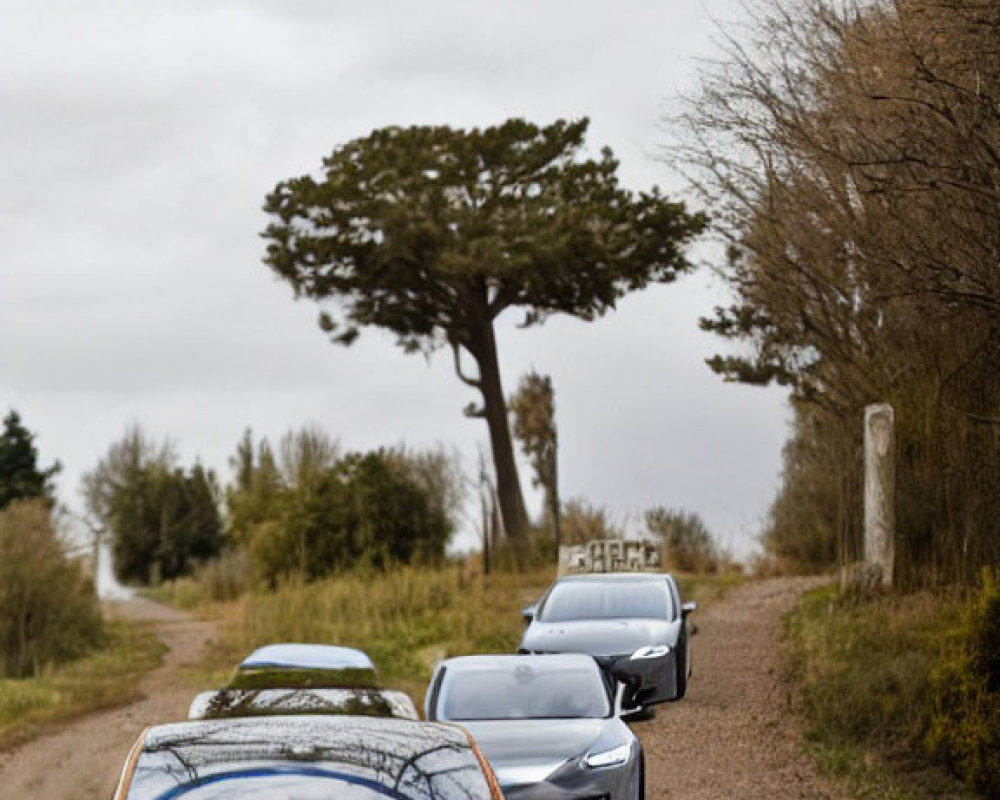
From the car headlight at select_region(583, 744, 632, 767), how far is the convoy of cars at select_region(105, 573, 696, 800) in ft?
0.04

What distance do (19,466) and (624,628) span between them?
53462mm

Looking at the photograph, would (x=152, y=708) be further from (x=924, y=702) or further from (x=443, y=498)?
(x=443, y=498)

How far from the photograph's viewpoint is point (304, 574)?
121ft

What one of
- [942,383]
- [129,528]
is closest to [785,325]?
[942,383]

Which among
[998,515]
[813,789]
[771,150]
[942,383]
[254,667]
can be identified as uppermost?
[771,150]

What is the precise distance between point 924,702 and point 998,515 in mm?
6824

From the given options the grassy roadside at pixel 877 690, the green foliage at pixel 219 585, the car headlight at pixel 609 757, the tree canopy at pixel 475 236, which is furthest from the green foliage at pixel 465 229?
the car headlight at pixel 609 757

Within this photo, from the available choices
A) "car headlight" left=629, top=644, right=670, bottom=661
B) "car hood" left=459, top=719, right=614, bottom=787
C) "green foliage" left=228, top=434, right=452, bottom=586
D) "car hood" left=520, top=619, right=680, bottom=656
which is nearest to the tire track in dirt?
"car headlight" left=629, top=644, right=670, bottom=661

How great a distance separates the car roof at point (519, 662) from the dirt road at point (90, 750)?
4.36 m

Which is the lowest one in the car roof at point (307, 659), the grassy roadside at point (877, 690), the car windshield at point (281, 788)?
the grassy roadside at point (877, 690)

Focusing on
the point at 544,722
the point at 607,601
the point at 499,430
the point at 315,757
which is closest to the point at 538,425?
the point at 499,430

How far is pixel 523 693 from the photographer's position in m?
13.8

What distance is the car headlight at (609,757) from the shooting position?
12156 millimetres

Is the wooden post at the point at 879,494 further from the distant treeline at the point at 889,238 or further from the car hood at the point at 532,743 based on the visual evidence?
the car hood at the point at 532,743
